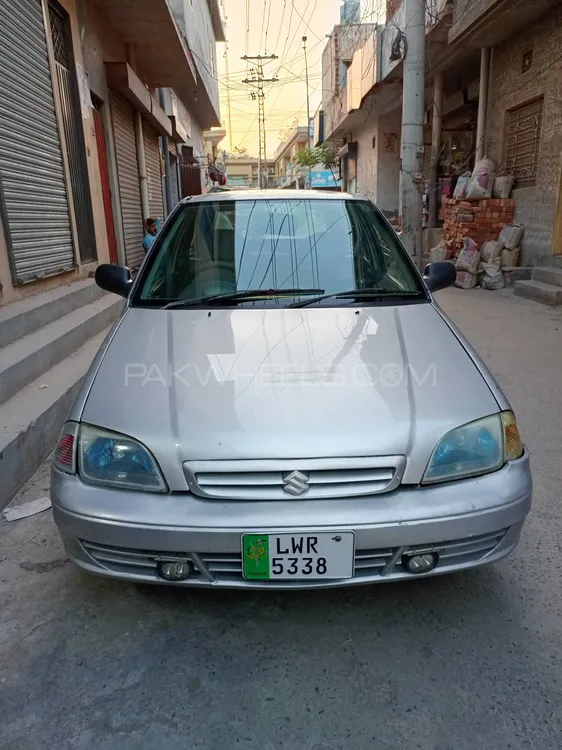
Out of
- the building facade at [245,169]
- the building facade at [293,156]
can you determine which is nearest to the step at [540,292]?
the building facade at [293,156]

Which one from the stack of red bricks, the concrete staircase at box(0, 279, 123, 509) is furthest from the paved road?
the stack of red bricks

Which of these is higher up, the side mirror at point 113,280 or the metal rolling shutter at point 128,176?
the metal rolling shutter at point 128,176


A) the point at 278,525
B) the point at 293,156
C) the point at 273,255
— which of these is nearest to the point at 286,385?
the point at 278,525

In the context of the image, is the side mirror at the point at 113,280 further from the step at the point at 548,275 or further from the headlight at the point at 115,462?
the step at the point at 548,275

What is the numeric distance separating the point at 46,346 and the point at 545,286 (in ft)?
22.7

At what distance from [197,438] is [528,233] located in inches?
358

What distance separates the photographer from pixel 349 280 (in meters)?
2.74

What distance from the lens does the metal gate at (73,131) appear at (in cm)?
657

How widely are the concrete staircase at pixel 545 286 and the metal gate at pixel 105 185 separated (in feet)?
21.2

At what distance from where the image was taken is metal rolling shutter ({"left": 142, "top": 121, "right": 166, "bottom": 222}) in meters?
12.9

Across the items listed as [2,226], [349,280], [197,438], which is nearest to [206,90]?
[2,226]

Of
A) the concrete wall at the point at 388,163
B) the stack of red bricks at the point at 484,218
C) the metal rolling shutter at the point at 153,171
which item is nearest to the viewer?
the stack of red bricks at the point at 484,218

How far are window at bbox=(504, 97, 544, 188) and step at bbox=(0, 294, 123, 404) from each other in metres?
7.56

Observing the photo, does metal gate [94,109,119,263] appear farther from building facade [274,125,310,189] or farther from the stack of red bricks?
building facade [274,125,310,189]
